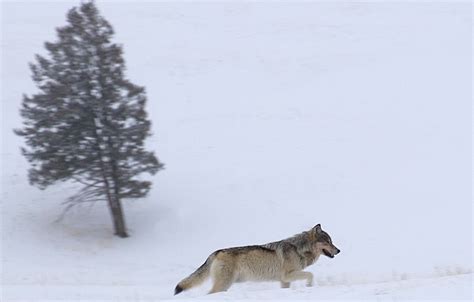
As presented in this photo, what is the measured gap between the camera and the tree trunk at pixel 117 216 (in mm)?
22648

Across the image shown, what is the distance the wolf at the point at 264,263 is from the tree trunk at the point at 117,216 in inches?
465

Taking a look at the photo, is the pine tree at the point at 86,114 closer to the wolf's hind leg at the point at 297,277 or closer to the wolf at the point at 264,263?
the wolf at the point at 264,263

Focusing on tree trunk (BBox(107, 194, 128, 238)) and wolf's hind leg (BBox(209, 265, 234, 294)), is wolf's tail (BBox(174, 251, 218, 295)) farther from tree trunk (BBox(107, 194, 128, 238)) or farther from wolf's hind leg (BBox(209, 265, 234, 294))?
tree trunk (BBox(107, 194, 128, 238))

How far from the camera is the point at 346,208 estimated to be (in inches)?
974

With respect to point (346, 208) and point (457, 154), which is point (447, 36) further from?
point (346, 208)

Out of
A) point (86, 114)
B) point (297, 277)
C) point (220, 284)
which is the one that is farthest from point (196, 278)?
point (86, 114)

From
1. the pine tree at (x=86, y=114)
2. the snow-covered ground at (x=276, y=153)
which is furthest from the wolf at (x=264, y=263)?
the pine tree at (x=86, y=114)

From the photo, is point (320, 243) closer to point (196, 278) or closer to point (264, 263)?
point (264, 263)

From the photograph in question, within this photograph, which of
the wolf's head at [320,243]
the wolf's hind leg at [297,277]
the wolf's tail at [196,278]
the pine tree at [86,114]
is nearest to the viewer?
the wolf's tail at [196,278]

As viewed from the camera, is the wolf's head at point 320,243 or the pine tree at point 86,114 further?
the pine tree at point 86,114

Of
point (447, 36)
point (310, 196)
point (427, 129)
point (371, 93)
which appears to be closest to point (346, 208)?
point (310, 196)

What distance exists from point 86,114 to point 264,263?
12.0m

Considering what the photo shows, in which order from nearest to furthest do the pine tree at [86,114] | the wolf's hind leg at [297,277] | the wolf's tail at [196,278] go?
the wolf's tail at [196,278], the wolf's hind leg at [297,277], the pine tree at [86,114]

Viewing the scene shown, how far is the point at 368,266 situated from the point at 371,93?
732 inches
